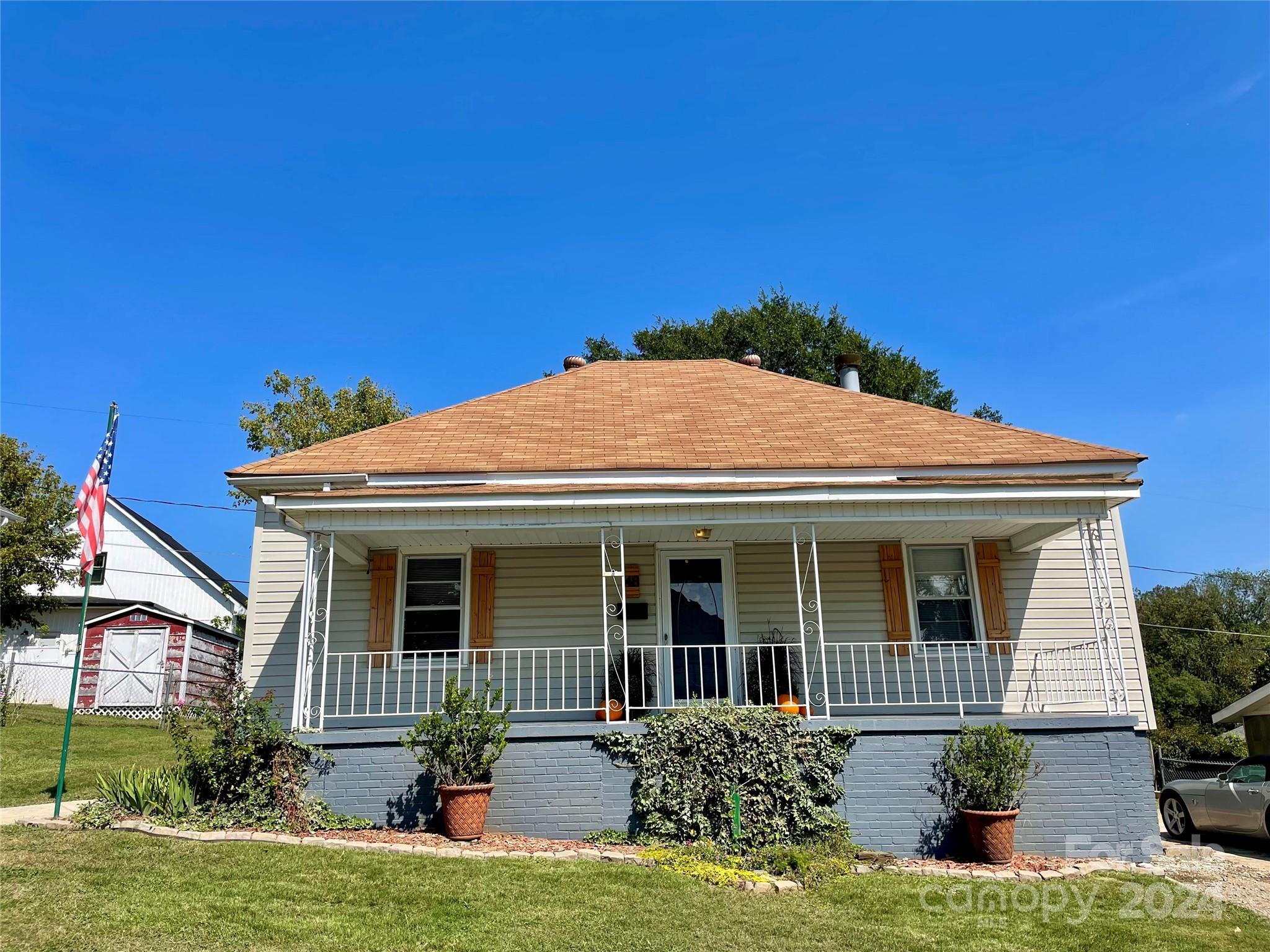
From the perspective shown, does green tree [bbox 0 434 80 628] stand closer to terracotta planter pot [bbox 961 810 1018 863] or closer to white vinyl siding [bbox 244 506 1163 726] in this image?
white vinyl siding [bbox 244 506 1163 726]

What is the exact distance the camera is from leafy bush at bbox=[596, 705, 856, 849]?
305 inches

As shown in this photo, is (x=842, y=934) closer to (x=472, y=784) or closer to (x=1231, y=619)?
(x=472, y=784)

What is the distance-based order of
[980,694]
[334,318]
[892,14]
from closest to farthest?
[980,694] → [892,14] → [334,318]

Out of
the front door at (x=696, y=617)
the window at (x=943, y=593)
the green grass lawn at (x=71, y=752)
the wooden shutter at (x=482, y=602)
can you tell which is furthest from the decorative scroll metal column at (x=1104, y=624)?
the green grass lawn at (x=71, y=752)

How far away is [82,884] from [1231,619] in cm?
6030

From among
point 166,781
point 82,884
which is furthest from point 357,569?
point 82,884

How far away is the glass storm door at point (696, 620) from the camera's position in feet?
34.3

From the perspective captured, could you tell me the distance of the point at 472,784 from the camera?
306 inches

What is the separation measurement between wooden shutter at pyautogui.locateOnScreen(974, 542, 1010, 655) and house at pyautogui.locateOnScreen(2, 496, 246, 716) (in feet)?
54.5

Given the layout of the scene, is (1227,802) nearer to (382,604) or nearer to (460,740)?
(460,740)

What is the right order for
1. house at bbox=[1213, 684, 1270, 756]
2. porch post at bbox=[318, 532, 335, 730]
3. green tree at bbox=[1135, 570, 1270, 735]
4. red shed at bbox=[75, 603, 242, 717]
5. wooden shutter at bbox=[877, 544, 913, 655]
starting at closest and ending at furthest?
1. porch post at bbox=[318, 532, 335, 730]
2. wooden shutter at bbox=[877, 544, 913, 655]
3. house at bbox=[1213, 684, 1270, 756]
4. red shed at bbox=[75, 603, 242, 717]
5. green tree at bbox=[1135, 570, 1270, 735]

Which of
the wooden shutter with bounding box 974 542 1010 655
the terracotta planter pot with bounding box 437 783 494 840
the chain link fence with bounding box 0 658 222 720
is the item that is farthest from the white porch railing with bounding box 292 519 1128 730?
the chain link fence with bounding box 0 658 222 720

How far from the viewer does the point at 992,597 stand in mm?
10688

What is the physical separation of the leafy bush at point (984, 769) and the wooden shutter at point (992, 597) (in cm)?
267
